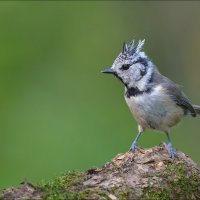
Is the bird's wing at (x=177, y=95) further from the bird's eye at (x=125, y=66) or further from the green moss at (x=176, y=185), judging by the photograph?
the green moss at (x=176, y=185)

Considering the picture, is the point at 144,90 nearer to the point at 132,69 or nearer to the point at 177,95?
the point at 132,69

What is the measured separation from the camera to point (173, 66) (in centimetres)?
1209

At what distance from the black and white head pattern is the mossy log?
145cm

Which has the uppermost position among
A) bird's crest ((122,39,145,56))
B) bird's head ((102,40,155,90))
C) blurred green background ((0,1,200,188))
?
bird's crest ((122,39,145,56))

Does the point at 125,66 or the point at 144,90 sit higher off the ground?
the point at 125,66

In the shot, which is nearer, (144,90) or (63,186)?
(63,186)

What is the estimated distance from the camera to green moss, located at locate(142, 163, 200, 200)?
13.8ft

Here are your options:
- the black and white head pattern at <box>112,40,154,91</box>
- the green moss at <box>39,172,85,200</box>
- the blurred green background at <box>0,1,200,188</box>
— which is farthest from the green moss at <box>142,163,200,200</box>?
the blurred green background at <box>0,1,200,188</box>

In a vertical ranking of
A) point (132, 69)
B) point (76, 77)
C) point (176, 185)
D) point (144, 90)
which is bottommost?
point (76, 77)

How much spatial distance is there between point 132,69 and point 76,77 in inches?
207

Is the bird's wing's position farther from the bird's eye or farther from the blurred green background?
the blurred green background

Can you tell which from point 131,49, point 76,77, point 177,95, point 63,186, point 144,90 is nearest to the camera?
point 63,186

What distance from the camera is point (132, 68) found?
242 inches

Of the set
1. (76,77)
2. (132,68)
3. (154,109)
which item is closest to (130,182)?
(154,109)
